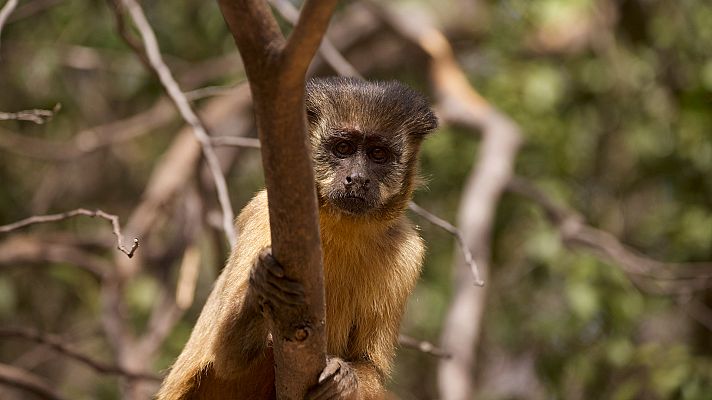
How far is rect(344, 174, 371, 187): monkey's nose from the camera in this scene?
3781mm

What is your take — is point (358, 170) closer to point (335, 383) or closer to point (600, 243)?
point (335, 383)

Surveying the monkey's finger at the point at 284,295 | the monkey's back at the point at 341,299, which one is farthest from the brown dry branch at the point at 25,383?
the monkey's finger at the point at 284,295

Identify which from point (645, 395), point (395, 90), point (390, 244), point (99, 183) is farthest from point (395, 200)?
point (99, 183)

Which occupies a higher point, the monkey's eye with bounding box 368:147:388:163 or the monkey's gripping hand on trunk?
the monkey's eye with bounding box 368:147:388:163

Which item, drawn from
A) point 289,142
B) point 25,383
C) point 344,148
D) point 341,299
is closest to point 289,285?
point 289,142

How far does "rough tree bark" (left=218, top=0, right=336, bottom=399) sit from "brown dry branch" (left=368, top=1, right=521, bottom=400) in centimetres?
243

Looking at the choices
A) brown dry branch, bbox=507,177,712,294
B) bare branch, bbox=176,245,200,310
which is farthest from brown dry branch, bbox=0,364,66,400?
brown dry branch, bbox=507,177,712,294

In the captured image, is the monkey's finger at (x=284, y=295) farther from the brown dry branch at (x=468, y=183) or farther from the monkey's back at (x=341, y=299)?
the brown dry branch at (x=468, y=183)

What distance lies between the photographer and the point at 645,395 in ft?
24.5

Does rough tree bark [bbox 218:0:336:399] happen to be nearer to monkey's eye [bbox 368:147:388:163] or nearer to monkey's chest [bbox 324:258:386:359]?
monkey's chest [bbox 324:258:386:359]

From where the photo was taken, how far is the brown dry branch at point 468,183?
5.30 meters

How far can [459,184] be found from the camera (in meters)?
8.52

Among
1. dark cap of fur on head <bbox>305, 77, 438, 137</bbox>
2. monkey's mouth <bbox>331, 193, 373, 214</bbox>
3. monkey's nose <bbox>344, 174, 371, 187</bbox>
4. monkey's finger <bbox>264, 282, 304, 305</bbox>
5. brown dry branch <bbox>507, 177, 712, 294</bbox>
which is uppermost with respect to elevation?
dark cap of fur on head <bbox>305, 77, 438, 137</bbox>

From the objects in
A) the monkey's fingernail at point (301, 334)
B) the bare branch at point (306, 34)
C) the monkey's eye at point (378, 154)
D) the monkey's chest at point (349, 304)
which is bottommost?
the monkey's chest at point (349, 304)
